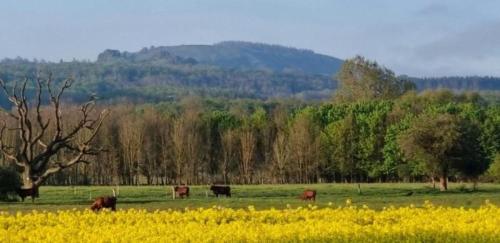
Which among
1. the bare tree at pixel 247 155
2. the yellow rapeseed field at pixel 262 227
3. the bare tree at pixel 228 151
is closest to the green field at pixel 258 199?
the yellow rapeseed field at pixel 262 227

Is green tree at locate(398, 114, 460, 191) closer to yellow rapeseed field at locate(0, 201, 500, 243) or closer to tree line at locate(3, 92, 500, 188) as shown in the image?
tree line at locate(3, 92, 500, 188)

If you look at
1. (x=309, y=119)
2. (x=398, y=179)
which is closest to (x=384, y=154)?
(x=398, y=179)

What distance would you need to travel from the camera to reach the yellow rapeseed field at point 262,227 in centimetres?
1853

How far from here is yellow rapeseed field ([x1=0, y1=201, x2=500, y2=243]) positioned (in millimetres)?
18531

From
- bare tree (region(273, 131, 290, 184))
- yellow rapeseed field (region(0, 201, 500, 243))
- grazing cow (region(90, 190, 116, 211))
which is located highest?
bare tree (region(273, 131, 290, 184))

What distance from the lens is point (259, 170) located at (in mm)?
105750

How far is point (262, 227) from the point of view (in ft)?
70.0

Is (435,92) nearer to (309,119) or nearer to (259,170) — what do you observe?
(309,119)

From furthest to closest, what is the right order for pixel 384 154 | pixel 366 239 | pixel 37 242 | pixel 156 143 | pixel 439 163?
pixel 156 143, pixel 384 154, pixel 439 163, pixel 37 242, pixel 366 239

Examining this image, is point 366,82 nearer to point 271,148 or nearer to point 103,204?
point 271,148

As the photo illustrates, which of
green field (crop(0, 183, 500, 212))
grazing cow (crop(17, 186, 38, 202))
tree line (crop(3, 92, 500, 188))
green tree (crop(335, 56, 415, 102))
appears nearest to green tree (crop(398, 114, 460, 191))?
green field (crop(0, 183, 500, 212))

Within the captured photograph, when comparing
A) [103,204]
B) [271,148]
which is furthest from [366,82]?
[103,204]

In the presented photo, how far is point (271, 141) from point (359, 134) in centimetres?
1157

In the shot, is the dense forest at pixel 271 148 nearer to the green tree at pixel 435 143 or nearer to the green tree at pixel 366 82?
the green tree at pixel 435 143
